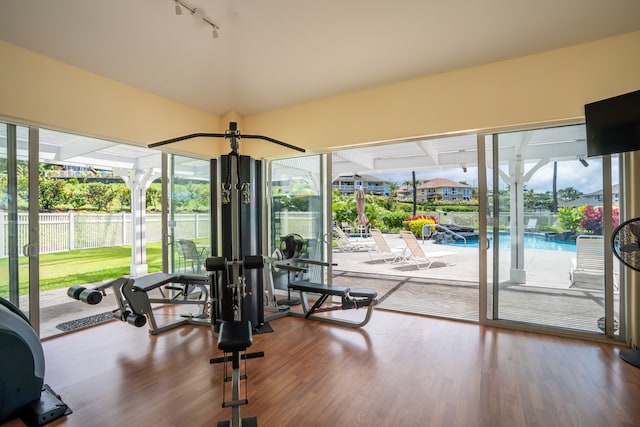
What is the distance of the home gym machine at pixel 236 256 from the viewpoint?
78.7 inches

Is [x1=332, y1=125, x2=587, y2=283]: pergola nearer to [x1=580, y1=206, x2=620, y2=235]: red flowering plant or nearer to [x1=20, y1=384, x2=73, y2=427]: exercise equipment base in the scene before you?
[x1=580, y1=206, x2=620, y2=235]: red flowering plant

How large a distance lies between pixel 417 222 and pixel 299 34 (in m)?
10.9

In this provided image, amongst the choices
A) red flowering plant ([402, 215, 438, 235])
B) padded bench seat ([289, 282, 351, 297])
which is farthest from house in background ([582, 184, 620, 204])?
red flowering plant ([402, 215, 438, 235])

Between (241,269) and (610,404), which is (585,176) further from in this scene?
(241,269)

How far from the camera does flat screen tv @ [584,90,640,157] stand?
2334 mm

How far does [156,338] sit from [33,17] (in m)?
2.88

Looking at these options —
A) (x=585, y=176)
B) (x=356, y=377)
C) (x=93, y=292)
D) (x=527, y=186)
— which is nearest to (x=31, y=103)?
(x=93, y=292)

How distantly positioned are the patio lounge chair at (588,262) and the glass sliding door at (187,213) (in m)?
4.21

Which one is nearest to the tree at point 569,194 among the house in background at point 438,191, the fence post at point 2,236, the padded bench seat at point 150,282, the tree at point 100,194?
the padded bench seat at point 150,282

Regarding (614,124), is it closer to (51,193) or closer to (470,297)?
(470,297)

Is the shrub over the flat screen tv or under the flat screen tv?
under

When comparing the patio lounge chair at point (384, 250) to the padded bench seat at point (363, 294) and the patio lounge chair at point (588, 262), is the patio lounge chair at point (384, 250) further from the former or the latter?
the patio lounge chair at point (588, 262)

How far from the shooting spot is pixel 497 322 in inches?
129

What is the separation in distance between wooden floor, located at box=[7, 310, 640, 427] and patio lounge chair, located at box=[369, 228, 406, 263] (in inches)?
147
